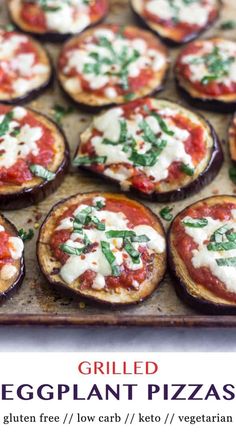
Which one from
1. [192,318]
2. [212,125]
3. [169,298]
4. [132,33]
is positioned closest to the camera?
[192,318]

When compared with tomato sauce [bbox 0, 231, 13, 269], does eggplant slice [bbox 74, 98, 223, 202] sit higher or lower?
higher

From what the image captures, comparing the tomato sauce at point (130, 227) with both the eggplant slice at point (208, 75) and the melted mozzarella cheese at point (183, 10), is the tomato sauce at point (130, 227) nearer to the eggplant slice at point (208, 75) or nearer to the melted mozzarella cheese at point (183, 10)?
the eggplant slice at point (208, 75)

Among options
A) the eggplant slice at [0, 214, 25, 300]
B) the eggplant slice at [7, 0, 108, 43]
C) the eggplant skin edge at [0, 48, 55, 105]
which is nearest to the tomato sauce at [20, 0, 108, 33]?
the eggplant slice at [7, 0, 108, 43]

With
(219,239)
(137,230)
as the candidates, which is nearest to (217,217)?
(219,239)

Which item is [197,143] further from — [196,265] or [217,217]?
[196,265]

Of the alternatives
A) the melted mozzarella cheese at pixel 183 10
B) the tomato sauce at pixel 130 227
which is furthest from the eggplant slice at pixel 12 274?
the melted mozzarella cheese at pixel 183 10

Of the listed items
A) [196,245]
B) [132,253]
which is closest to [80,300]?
[132,253]

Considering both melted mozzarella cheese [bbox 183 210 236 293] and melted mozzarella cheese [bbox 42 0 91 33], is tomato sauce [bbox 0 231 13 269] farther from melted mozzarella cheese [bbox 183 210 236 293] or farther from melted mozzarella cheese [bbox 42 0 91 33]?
melted mozzarella cheese [bbox 42 0 91 33]
